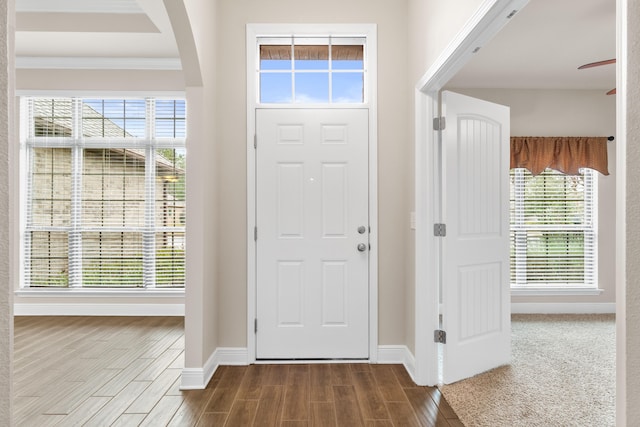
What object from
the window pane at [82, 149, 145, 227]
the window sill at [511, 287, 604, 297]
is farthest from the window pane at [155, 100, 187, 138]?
the window sill at [511, 287, 604, 297]

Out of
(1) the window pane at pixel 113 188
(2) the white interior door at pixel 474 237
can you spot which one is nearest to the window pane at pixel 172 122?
(1) the window pane at pixel 113 188

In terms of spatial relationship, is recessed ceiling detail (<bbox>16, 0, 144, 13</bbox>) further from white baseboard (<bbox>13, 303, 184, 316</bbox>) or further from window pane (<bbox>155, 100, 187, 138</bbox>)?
white baseboard (<bbox>13, 303, 184, 316</bbox>)

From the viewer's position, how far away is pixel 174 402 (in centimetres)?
262

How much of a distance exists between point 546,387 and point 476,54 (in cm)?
290

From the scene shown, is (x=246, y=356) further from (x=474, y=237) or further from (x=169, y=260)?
(x=169, y=260)

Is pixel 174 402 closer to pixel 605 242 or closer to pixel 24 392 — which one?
pixel 24 392

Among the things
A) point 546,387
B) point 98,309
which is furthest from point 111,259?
point 546,387

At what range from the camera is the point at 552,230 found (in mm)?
5238

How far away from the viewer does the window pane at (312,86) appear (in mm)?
3432

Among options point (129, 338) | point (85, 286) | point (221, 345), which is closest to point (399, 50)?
point (221, 345)

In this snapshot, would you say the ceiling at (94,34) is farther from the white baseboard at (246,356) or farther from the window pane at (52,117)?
the white baseboard at (246,356)

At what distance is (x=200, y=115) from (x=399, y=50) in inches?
65.5

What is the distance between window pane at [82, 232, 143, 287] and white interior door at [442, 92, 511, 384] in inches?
144

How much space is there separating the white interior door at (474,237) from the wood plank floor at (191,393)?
49 cm
